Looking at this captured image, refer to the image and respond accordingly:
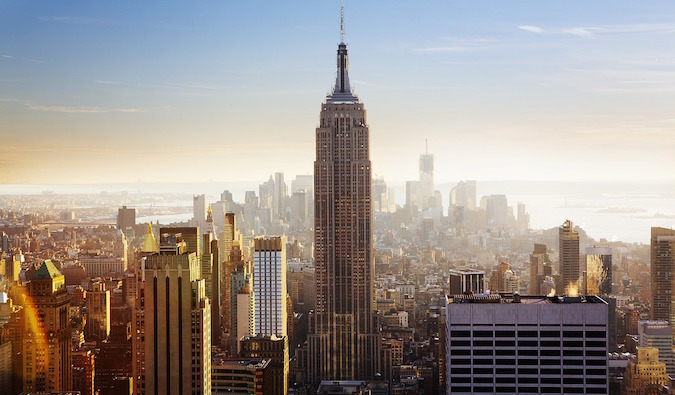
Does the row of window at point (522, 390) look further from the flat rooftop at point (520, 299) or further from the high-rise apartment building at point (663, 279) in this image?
the high-rise apartment building at point (663, 279)

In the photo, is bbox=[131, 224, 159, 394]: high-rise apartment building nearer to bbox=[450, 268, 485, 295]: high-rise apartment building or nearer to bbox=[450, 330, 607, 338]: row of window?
bbox=[450, 330, 607, 338]: row of window

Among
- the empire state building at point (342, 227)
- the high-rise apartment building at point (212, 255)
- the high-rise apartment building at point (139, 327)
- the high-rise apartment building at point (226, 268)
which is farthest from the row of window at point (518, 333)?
the empire state building at point (342, 227)

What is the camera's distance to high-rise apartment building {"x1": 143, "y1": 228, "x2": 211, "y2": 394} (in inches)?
288

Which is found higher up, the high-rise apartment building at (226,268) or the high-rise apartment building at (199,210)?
the high-rise apartment building at (199,210)

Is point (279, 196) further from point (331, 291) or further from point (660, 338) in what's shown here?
point (660, 338)

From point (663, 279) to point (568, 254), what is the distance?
140 centimetres

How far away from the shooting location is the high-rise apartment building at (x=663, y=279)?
11950 millimetres

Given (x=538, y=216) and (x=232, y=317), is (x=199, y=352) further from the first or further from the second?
(x=538, y=216)

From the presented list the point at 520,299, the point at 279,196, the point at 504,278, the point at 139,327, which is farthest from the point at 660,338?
the point at 139,327

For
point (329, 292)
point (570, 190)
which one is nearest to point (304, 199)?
point (329, 292)

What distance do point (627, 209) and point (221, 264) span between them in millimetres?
5651

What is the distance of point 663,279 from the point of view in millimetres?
12953

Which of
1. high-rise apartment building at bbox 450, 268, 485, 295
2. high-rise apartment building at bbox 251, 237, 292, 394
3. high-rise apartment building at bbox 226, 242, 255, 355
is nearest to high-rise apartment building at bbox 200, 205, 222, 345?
high-rise apartment building at bbox 226, 242, 255, 355

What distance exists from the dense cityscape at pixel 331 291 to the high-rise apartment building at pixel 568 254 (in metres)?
0.05
